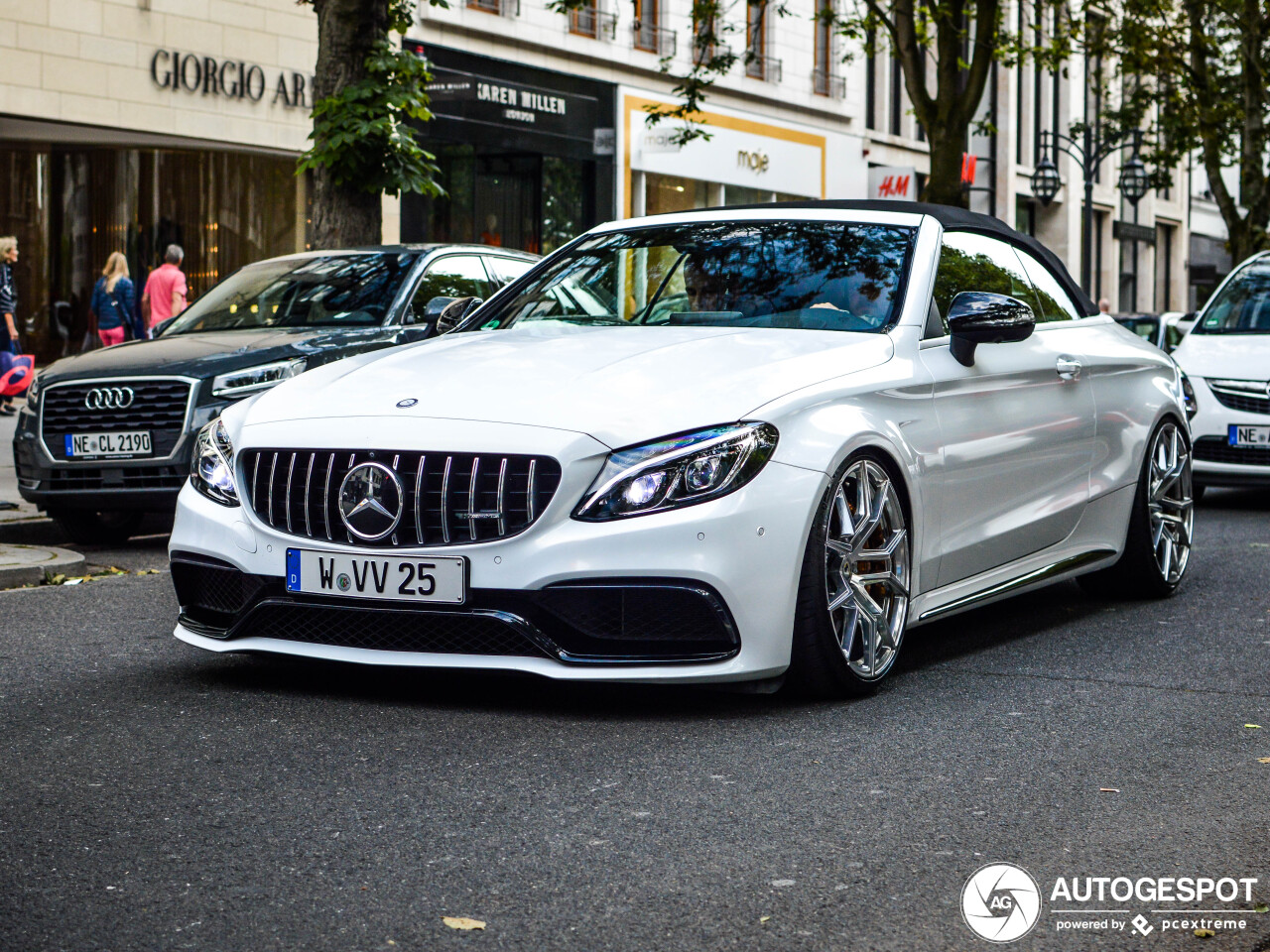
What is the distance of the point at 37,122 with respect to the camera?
21391 millimetres

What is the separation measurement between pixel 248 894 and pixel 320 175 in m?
11.9

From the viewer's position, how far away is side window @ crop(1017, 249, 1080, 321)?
7116 mm

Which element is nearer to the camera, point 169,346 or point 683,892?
point 683,892

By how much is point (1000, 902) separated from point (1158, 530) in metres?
4.45

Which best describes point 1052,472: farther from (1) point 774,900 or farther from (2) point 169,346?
(2) point 169,346

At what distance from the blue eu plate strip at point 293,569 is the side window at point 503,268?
605cm

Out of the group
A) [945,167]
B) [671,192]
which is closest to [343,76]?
[945,167]

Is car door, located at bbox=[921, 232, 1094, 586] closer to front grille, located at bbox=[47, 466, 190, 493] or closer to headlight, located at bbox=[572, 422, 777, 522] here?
headlight, located at bbox=[572, 422, 777, 522]

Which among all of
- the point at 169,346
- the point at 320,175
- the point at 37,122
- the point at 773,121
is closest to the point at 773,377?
the point at 169,346

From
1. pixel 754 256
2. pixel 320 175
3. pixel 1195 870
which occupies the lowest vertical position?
pixel 1195 870

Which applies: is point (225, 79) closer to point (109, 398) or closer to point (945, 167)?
point (945, 167)

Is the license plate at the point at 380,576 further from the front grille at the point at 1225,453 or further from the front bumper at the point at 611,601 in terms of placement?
the front grille at the point at 1225,453

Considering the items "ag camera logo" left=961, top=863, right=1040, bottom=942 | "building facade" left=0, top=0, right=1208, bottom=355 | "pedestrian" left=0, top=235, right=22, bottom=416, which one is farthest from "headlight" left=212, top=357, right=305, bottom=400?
"building facade" left=0, top=0, right=1208, bottom=355

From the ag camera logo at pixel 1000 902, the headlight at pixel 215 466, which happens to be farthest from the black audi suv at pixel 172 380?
the ag camera logo at pixel 1000 902
